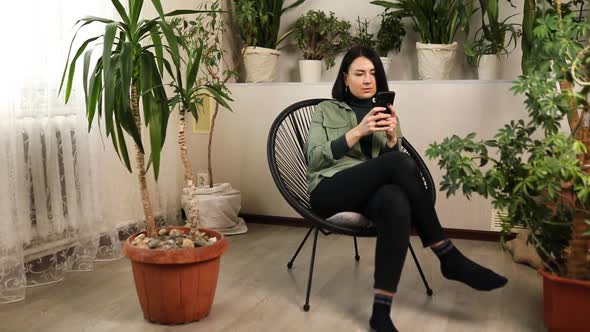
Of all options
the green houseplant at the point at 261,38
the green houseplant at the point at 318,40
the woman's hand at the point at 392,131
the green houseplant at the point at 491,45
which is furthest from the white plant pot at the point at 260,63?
the woman's hand at the point at 392,131

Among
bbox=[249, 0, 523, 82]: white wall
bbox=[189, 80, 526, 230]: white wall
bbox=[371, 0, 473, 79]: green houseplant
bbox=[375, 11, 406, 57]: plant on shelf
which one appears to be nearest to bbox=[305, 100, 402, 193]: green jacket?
bbox=[189, 80, 526, 230]: white wall

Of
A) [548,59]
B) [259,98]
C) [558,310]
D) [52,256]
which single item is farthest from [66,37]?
[558,310]

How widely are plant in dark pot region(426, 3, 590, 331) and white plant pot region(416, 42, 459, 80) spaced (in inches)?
46.9

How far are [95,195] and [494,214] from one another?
2.04 metres

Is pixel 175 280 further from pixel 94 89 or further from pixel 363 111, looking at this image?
pixel 363 111

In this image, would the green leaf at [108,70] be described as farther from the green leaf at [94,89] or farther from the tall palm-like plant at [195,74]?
the tall palm-like plant at [195,74]

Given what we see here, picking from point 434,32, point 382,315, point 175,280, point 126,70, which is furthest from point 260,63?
point 382,315

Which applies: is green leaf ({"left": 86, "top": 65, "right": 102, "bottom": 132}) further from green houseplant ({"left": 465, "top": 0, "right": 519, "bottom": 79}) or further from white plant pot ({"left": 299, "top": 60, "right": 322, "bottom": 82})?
green houseplant ({"left": 465, "top": 0, "right": 519, "bottom": 79})

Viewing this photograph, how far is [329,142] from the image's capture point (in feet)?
7.18

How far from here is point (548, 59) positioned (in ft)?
6.02

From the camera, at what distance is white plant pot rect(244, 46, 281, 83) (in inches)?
139

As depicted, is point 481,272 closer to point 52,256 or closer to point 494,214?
point 494,214

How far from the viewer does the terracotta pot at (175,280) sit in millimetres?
1871

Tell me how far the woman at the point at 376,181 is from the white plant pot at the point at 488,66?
0.99 metres
